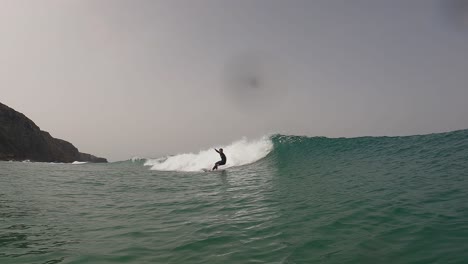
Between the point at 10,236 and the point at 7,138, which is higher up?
the point at 7,138

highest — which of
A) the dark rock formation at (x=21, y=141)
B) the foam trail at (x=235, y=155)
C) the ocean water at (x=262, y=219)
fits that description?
the dark rock formation at (x=21, y=141)

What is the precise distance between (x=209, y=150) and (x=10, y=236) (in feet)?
91.5

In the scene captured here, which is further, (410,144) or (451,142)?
(410,144)

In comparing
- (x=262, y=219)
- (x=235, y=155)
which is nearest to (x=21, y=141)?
(x=235, y=155)

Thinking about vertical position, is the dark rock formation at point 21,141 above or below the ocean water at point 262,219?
above

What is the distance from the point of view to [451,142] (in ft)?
61.5

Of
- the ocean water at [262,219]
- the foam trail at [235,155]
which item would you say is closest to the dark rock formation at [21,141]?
the foam trail at [235,155]

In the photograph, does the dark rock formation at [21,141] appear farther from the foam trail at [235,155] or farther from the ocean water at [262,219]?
the ocean water at [262,219]

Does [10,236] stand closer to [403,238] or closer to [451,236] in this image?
[403,238]

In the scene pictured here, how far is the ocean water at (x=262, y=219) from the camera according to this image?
553 centimetres

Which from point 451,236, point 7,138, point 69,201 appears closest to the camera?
point 451,236

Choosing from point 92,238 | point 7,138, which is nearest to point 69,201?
point 92,238

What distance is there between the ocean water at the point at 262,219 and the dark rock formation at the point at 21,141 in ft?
182

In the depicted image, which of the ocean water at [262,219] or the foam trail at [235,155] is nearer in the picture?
the ocean water at [262,219]
